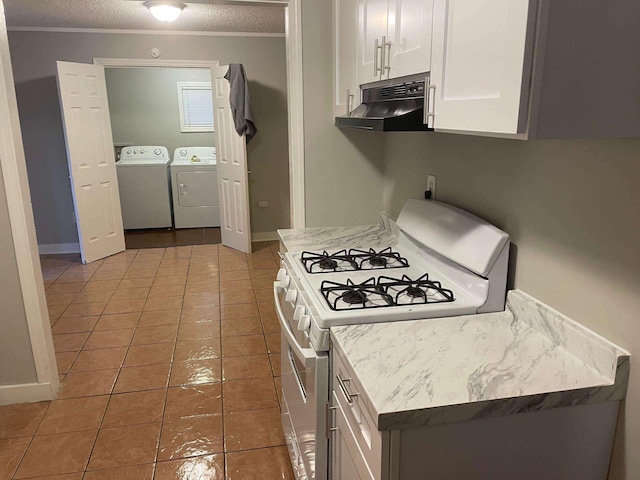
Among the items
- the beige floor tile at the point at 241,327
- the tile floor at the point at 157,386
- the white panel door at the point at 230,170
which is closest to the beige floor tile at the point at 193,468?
the tile floor at the point at 157,386

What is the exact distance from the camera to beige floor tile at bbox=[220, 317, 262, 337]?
3279mm

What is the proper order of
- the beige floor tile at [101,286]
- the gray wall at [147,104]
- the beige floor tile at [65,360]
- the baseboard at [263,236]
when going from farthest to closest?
the gray wall at [147,104] → the baseboard at [263,236] → the beige floor tile at [101,286] → the beige floor tile at [65,360]

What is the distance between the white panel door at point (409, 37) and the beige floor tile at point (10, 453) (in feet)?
7.09

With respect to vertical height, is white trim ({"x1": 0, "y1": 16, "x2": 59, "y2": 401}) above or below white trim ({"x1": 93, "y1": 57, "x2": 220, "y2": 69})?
below

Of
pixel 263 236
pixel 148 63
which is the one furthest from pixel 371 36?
pixel 263 236

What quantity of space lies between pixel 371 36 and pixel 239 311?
7.79 ft

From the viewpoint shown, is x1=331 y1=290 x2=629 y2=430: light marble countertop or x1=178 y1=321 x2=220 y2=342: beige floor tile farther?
x1=178 y1=321 x2=220 y2=342: beige floor tile

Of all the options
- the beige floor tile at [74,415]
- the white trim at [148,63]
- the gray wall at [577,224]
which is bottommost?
the beige floor tile at [74,415]

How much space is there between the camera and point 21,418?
7.82ft

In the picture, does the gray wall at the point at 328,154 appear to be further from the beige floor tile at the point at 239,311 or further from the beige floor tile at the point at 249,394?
the beige floor tile at the point at 239,311

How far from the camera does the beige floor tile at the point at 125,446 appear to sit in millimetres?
2090

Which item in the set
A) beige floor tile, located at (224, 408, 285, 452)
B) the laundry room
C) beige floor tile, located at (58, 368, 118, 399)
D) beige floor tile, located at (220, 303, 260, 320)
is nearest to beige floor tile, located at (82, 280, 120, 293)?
beige floor tile, located at (220, 303, 260, 320)

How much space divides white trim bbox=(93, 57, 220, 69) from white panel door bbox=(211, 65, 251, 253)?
0.55 feet

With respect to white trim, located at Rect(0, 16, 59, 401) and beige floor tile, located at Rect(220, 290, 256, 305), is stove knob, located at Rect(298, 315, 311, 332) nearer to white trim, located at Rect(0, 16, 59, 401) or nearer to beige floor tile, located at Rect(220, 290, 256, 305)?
white trim, located at Rect(0, 16, 59, 401)
